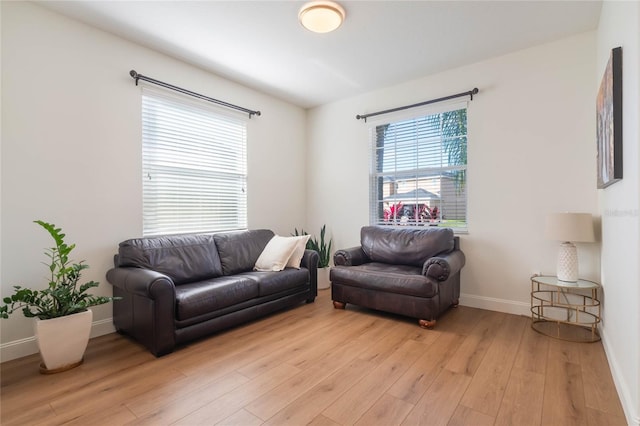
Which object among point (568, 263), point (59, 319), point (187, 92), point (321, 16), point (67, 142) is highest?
point (321, 16)

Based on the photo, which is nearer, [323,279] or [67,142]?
[67,142]

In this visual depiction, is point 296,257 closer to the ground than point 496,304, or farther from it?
farther from it

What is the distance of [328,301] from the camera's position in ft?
12.3

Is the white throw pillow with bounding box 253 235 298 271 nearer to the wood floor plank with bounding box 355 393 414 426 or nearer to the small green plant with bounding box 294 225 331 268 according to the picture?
the small green plant with bounding box 294 225 331 268

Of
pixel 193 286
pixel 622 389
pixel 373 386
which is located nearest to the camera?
pixel 622 389

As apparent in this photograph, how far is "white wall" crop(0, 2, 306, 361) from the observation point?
233 centimetres

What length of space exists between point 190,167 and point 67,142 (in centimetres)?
109

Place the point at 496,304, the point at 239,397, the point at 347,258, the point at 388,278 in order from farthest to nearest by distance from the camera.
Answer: the point at 347,258 → the point at 496,304 → the point at 388,278 → the point at 239,397

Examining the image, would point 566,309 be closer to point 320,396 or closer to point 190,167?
point 320,396

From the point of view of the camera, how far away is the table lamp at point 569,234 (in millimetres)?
2590

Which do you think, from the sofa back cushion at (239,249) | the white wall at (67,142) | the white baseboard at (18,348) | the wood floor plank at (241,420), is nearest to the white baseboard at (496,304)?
the sofa back cushion at (239,249)

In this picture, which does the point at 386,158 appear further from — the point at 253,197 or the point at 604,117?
the point at 604,117

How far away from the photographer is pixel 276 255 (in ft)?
11.5

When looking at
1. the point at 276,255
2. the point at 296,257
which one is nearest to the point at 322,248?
the point at 296,257
